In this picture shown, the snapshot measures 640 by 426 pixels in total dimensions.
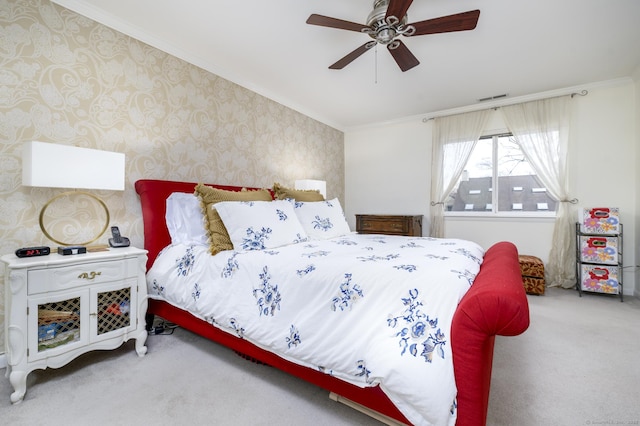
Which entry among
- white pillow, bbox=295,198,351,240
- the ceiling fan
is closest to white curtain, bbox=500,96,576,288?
the ceiling fan

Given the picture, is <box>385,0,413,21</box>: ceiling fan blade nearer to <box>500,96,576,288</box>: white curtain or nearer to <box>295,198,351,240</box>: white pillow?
<box>295,198,351,240</box>: white pillow

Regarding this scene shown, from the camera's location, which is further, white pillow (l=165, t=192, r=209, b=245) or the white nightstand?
white pillow (l=165, t=192, r=209, b=245)

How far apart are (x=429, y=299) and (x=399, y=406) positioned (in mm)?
417

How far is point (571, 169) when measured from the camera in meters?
3.54

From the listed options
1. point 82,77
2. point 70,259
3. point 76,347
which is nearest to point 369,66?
point 82,77

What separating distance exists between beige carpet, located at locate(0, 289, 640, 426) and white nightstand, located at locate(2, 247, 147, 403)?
16cm

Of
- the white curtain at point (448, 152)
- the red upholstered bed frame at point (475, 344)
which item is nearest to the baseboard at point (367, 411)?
the red upholstered bed frame at point (475, 344)

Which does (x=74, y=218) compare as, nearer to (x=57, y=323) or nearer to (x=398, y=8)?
(x=57, y=323)

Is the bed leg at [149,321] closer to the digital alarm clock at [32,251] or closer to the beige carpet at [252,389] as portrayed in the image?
the beige carpet at [252,389]

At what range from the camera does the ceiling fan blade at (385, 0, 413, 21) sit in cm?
161

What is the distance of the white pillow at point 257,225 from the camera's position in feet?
6.57

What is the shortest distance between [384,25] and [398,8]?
0.72ft

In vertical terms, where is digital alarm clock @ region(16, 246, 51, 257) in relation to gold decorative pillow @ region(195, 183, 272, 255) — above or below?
below

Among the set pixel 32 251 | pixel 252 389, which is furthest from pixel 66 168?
pixel 252 389
